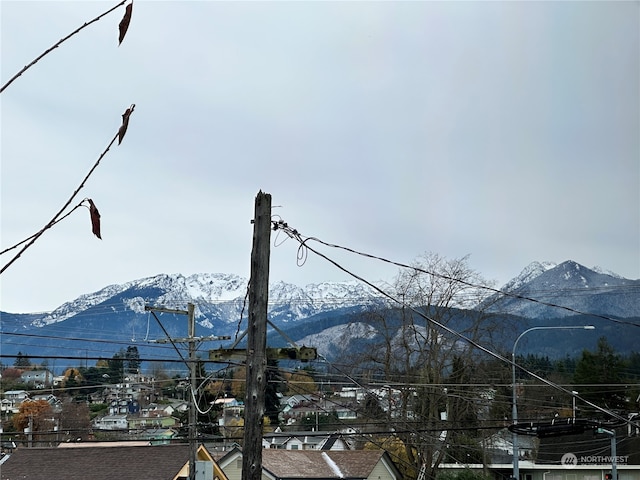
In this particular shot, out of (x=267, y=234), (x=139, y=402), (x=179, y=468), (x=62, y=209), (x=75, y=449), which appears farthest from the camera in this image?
(x=139, y=402)

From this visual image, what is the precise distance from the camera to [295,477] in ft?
143

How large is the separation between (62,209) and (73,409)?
81848mm

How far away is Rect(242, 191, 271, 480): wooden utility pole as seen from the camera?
11492 millimetres

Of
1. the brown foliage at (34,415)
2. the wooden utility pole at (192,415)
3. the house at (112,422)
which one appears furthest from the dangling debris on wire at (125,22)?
the house at (112,422)

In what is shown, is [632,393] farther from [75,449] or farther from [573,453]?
[75,449]

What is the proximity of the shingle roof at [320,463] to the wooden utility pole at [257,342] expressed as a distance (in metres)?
31.2

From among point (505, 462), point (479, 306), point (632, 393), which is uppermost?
point (479, 306)

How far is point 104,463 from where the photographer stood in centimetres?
3155

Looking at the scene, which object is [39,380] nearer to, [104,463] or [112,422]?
[112,422]

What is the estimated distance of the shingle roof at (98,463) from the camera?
3038 centimetres

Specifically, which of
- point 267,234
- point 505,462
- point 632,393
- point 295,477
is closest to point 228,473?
point 295,477

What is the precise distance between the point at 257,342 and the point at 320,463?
122 feet

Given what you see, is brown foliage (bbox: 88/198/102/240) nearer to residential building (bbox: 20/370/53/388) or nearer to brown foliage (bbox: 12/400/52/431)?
residential building (bbox: 20/370/53/388)

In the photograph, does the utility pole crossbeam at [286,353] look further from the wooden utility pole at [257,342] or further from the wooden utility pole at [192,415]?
the wooden utility pole at [192,415]
